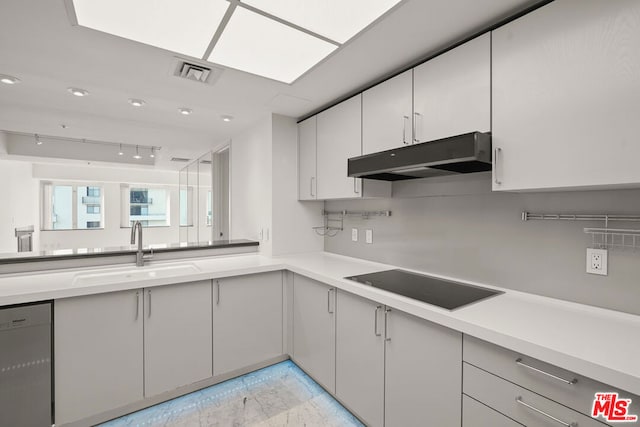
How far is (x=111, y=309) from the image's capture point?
1.76m

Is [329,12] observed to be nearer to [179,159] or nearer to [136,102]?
[136,102]

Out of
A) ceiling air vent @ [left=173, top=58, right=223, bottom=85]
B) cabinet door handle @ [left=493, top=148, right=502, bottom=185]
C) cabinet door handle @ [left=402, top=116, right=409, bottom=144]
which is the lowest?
cabinet door handle @ [left=493, top=148, right=502, bottom=185]

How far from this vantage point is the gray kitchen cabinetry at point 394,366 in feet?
4.15

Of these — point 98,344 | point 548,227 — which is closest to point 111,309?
point 98,344

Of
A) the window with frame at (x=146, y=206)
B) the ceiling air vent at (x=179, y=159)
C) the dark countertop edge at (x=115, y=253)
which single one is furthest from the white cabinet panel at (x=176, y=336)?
the window with frame at (x=146, y=206)

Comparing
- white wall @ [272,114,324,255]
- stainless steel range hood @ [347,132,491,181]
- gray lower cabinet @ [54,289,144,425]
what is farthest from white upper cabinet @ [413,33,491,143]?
gray lower cabinet @ [54,289,144,425]

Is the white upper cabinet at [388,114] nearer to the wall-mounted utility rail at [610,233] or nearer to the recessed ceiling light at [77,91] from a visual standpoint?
the wall-mounted utility rail at [610,233]

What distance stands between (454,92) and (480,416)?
150cm

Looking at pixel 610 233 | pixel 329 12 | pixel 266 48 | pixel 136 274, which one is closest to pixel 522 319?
pixel 610 233

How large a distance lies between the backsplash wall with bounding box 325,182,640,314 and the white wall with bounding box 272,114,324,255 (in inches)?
33.6

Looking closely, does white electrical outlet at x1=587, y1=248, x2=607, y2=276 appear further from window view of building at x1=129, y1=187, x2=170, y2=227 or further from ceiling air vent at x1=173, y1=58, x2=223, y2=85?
window view of building at x1=129, y1=187, x2=170, y2=227

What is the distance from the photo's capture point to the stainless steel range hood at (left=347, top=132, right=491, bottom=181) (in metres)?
1.29

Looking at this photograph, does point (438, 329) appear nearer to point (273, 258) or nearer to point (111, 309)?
point (273, 258)

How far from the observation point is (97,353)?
1.73 meters
